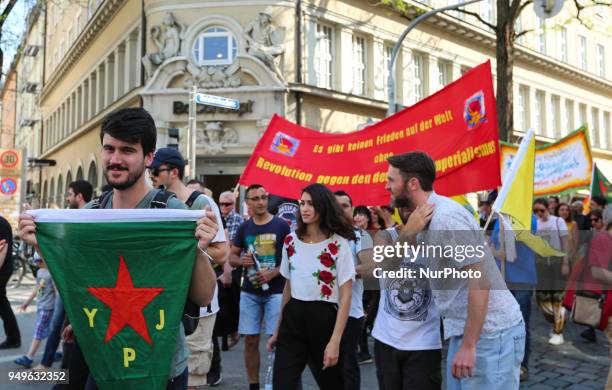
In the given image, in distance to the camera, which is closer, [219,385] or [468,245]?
[468,245]

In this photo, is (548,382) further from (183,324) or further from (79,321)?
(79,321)

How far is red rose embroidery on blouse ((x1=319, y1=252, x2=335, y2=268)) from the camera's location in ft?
13.1

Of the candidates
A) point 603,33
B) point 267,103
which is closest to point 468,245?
point 267,103

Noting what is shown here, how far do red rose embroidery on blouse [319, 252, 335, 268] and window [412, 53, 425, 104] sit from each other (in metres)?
20.7

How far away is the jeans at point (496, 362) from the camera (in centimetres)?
290

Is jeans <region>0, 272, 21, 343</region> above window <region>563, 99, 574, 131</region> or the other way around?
the other way around

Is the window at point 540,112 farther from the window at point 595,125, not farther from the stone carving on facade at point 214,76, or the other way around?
the stone carving on facade at point 214,76

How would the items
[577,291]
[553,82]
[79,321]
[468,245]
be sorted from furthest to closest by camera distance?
[553,82] < [577,291] < [468,245] < [79,321]

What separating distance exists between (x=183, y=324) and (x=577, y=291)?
3868 millimetres

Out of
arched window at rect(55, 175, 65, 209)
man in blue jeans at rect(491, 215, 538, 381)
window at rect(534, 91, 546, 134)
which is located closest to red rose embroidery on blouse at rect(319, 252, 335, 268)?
man in blue jeans at rect(491, 215, 538, 381)

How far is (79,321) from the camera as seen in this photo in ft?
7.43

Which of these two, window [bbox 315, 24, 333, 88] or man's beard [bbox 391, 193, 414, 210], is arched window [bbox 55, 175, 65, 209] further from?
man's beard [bbox 391, 193, 414, 210]

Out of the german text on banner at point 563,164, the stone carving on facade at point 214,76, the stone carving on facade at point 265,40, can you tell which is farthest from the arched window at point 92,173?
the german text on banner at point 563,164

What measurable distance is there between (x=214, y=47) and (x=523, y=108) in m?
18.6
